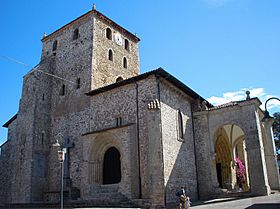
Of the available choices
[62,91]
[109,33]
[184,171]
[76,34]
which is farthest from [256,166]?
[76,34]

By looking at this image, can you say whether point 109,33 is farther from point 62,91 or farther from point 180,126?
point 180,126

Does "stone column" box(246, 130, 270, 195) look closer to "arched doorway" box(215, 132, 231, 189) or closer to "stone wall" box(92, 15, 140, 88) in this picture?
"arched doorway" box(215, 132, 231, 189)

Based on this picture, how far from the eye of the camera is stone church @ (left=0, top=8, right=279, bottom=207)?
16.2m

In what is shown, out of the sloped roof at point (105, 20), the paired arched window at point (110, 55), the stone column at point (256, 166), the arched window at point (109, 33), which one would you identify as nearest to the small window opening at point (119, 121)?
Answer: the paired arched window at point (110, 55)

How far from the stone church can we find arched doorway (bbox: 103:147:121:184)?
0.22 feet

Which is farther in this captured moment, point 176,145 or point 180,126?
point 180,126

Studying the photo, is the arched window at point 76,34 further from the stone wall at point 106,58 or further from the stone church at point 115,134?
the stone wall at point 106,58

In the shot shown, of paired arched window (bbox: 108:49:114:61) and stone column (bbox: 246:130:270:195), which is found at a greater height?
paired arched window (bbox: 108:49:114:61)

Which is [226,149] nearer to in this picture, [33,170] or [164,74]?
[164,74]

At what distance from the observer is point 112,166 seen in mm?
18109

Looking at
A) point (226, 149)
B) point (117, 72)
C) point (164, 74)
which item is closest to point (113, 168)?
point (164, 74)

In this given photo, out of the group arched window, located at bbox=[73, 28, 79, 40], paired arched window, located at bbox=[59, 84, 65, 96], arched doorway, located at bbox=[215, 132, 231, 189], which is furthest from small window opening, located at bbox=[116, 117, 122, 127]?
arched doorway, located at bbox=[215, 132, 231, 189]

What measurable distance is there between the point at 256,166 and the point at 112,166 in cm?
918

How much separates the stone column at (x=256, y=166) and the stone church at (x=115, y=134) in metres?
0.06
